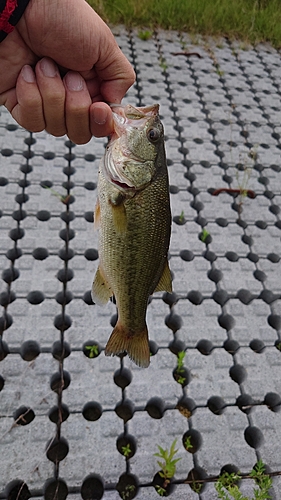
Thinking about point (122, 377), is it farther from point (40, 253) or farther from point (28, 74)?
point (28, 74)

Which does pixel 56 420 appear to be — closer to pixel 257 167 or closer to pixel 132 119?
pixel 132 119

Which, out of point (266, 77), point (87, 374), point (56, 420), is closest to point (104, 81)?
point (87, 374)

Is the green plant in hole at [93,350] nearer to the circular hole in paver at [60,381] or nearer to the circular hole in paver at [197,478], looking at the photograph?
the circular hole in paver at [60,381]

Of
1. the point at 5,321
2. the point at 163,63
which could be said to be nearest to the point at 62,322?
the point at 5,321

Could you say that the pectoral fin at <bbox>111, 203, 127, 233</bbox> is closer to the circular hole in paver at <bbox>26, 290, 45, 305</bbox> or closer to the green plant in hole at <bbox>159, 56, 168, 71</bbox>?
the circular hole in paver at <bbox>26, 290, 45, 305</bbox>

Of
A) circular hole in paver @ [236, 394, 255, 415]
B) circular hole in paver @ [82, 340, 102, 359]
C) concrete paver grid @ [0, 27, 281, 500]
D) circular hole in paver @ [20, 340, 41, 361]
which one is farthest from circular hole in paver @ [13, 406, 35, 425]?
circular hole in paver @ [236, 394, 255, 415]

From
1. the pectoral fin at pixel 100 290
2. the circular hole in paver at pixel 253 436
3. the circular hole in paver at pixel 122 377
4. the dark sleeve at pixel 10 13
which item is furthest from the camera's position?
the circular hole in paver at pixel 122 377

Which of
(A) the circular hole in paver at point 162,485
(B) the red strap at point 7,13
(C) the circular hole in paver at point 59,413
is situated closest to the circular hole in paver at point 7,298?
(C) the circular hole in paver at point 59,413
